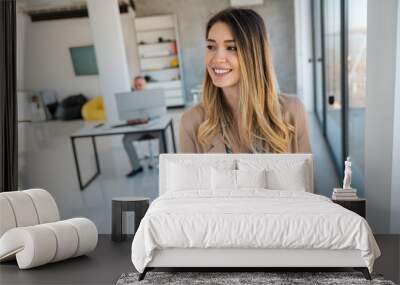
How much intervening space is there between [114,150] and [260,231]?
1969mm

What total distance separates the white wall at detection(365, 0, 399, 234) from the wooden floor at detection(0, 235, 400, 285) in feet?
1.01

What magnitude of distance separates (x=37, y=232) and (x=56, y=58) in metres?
1.76

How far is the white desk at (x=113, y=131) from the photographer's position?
484 cm

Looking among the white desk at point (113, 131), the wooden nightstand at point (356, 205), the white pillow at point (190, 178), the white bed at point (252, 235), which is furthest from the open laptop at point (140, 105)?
the wooden nightstand at point (356, 205)

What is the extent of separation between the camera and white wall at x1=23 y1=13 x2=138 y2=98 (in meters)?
4.92

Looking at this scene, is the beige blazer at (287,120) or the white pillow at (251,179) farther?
the beige blazer at (287,120)

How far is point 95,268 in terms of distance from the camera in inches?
163

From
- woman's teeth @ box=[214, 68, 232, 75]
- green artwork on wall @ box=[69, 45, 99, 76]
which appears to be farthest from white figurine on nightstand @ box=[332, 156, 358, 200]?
green artwork on wall @ box=[69, 45, 99, 76]

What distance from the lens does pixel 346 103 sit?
15.5 feet

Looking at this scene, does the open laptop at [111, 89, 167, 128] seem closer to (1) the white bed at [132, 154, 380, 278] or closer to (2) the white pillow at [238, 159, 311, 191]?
(2) the white pillow at [238, 159, 311, 191]

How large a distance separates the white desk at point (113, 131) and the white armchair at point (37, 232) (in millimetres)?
611

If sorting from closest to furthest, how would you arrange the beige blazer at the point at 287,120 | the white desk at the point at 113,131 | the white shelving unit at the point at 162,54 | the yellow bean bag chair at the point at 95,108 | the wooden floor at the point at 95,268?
1. the wooden floor at the point at 95,268
2. the beige blazer at the point at 287,120
3. the white shelving unit at the point at 162,54
4. the white desk at the point at 113,131
5. the yellow bean bag chair at the point at 95,108

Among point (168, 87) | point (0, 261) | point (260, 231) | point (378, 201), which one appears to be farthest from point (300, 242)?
point (0, 261)

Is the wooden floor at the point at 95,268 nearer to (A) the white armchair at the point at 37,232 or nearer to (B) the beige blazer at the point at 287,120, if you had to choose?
(A) the white armchair at the point at 37,232
